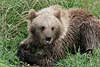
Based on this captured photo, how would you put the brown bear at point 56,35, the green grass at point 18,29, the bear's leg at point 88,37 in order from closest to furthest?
the green grass at point 18,29 < the brown bear at point 56,35 < the bear's leg at point 88,37

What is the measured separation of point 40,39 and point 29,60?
659 mm

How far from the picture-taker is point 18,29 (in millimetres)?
8453

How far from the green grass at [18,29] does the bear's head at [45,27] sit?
2.03 feet

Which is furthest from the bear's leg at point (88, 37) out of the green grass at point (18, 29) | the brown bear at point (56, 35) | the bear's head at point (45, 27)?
the bear's head at point (45, 27)

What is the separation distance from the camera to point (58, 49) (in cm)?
766

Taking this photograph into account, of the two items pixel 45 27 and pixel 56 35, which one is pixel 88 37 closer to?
pixel 56 35

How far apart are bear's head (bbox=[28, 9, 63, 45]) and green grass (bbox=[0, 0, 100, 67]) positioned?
0.62 m

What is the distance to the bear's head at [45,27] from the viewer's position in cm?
696

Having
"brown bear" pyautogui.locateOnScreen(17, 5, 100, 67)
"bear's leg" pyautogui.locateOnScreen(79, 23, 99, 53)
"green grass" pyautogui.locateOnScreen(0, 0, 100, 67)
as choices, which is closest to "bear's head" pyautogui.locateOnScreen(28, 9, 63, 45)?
"brown bear" pyautogui.locateOnScreen(17, 5, 100, 67)

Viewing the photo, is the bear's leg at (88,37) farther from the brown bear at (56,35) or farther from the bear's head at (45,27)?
the bear's head at (45,27)

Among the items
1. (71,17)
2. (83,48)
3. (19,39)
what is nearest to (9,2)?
(19,39)

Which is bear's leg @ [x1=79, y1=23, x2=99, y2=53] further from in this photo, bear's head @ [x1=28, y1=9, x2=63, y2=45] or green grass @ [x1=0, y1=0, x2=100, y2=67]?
bear's head @ [x1=28, y1=9, x2=63, y2=45]

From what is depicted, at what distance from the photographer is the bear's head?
6964 millimetres

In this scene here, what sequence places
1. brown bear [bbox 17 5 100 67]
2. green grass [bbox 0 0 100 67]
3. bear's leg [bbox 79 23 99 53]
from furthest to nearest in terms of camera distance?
bear's leg [bbox 79 23 99 53], brown bear [bbox 17 5 100 67], green grass [bbox 0 0 100 67]
